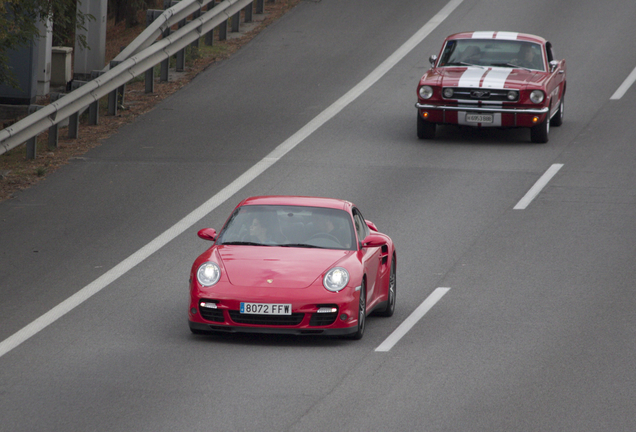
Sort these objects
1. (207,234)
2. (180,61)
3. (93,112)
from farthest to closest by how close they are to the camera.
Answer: (180,61) < (93,112) < (207,234)

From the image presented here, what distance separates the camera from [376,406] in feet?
27.6

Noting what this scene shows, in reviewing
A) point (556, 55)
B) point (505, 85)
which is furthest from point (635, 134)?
point (556, 55)

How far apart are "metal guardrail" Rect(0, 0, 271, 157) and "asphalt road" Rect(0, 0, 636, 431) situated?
81cm

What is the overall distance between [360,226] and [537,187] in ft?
19.8

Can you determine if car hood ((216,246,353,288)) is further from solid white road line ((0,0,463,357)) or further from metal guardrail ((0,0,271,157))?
metal guardrail ((0,0,271,157))

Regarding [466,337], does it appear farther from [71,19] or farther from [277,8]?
[277,8]

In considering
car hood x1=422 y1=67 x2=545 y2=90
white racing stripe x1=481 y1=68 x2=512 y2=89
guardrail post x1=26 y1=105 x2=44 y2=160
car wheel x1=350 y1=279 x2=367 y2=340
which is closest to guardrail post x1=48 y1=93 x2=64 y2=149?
guardrail post x1=26 y1=105 x2=44 y2=160

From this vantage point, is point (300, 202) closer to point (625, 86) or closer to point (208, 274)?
point (208, 274)

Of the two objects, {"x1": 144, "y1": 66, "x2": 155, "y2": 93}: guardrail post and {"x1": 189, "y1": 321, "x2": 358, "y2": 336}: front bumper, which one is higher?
{"x1": 144, "y1": 66, "x2": 155, "y2": 93}: guardrail post

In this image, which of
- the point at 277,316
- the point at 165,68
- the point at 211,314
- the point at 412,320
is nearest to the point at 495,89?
the point at 165,68

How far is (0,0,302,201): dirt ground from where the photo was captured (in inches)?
682

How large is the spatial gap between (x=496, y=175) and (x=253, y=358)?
344 inches

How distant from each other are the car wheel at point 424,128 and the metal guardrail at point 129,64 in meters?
5.31

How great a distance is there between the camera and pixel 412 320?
1131 centimetres
